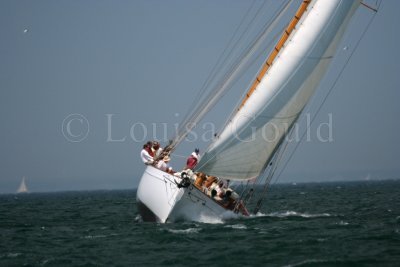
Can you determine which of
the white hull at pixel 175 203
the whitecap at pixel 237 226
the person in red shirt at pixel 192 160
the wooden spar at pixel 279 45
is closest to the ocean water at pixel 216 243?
the whitecap at pixel 237 226

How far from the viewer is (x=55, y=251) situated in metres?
20.4

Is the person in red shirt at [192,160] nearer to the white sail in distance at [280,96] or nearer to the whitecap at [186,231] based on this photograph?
the white sail in distance at [280,96]

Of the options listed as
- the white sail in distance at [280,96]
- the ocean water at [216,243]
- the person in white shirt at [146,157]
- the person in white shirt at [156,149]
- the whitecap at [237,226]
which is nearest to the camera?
the ocean water at [216,243]

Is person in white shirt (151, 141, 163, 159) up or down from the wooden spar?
down

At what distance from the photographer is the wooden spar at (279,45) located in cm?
2550

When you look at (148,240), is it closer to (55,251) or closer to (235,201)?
(55,251)

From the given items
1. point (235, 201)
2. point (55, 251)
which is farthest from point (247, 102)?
point (55, 251)

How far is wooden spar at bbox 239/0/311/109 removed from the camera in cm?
2550

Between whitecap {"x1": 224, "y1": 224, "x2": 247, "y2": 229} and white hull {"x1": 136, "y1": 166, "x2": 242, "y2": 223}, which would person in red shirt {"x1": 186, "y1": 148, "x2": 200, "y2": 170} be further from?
whitecap {"x1": 224, "y1": 224, "x2": 247, "y2": 229}

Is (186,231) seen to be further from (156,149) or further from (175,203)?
(156,149)

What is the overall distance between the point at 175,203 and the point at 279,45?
23.7 ft

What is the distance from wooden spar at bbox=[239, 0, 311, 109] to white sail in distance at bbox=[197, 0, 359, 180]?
6.5 inches

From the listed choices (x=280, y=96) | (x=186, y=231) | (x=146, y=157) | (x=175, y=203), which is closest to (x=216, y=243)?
(x=186, y=231)

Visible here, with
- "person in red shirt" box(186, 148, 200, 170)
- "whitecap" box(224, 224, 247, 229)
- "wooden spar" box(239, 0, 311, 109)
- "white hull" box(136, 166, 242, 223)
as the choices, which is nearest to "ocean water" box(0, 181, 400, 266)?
"whitecap" box(224, 224, 247, 229)
